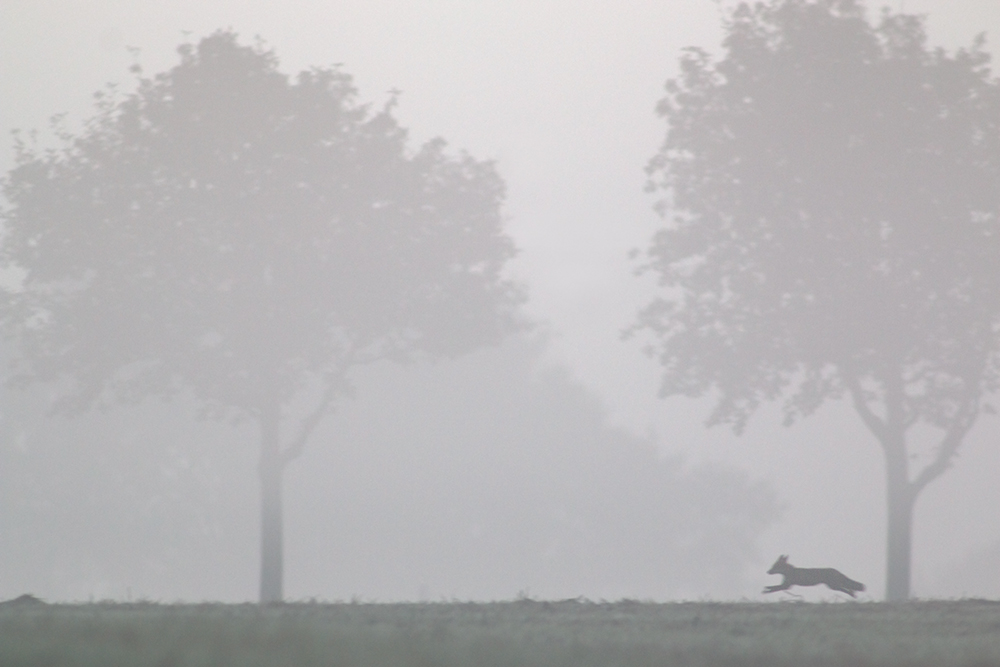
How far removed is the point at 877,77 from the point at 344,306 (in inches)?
594

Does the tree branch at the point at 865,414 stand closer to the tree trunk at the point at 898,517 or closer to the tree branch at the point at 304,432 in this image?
the tree trunk at the point at 898,517

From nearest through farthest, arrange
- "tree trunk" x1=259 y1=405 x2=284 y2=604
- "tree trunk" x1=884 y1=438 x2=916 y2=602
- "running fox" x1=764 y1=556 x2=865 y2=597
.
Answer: "running fox" x1=764 y1=556 x2=865 y2=597 → "tree trunk" x1=884 y1=438 x2=916 y2=602 → "tree trunk" x1=259 y1=405 x2=284 y2=604

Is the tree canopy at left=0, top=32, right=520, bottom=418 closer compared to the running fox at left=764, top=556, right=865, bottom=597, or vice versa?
the running fox at left=764, top=556, right=865, bottom=597

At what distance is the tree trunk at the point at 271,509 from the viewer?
113 ft

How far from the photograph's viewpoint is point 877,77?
35.0m

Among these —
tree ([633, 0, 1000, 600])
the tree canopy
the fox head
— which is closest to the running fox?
the fox head

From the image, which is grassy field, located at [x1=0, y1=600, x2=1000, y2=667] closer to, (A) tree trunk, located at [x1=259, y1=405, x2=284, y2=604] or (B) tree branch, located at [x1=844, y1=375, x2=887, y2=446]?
(A) tree trunk, located at [x1=259, y1=405, x2=284, y2=604]

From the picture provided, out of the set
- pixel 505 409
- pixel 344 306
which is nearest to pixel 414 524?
pixel 505 409

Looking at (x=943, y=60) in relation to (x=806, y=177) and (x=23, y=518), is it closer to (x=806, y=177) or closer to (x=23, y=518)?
(x=806, y=177)

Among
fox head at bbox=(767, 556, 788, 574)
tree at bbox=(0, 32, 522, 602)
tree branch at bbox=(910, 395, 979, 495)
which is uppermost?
tree at bbox=(0, 32, 522, 602)

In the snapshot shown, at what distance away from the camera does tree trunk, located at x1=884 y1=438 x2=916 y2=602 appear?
33969mm

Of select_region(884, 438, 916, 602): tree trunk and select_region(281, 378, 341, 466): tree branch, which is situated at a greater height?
select_region(281, 378, 341, 466): tree branch

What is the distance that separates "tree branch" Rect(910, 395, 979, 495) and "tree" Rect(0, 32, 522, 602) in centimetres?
1254

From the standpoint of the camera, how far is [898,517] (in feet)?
114
